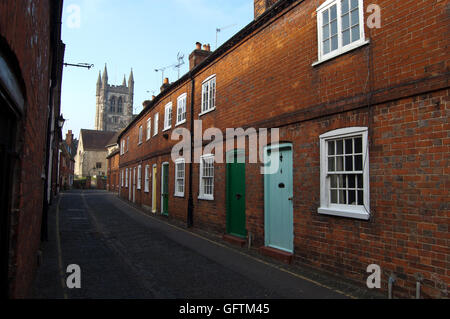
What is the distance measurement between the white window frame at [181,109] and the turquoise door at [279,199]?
22.5 feet

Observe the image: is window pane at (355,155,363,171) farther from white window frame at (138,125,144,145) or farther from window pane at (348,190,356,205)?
white window frame at (138,125,144,145)

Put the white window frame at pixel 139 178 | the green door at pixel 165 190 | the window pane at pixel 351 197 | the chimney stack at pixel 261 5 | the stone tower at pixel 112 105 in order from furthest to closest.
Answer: the stone tower at pixel 112 105
the white window frame at pixel 139 178
the green door at pixel 165 190
the chimney stack at pixel 261 5
the window pane at pixel 351 197

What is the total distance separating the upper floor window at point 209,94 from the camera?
11961 mm

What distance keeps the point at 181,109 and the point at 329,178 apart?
9.73 m

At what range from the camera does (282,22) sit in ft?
27.2

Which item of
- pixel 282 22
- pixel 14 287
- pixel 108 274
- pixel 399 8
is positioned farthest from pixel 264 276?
pixel 282 22

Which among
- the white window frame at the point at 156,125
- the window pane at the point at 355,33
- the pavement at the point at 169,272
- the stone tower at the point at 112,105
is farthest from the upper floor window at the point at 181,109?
the stone tower at the point at 112,105

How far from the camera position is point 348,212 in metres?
6.04

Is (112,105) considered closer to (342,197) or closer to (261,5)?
(261,5)

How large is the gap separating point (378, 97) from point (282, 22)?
376 centimetres

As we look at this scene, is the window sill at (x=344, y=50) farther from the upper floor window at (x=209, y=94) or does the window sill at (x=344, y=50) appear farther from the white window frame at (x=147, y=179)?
the white window frame at (x=147, y=179)

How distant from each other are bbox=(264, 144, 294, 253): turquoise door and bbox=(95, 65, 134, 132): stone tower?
80.7m

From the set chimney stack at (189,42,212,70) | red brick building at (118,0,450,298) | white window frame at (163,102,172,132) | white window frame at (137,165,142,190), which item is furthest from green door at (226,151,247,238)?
white window frame at (137,165,142,190)

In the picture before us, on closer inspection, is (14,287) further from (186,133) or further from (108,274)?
(186,133)
